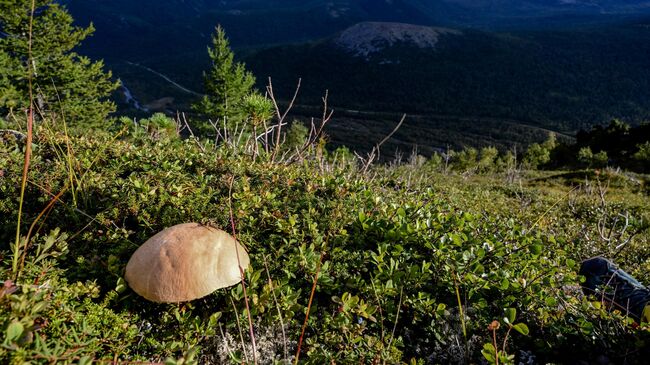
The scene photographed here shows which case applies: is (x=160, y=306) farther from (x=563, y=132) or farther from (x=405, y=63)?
(x=405, y=63)

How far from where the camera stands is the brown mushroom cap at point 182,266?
261 cm

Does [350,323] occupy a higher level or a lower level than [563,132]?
higher

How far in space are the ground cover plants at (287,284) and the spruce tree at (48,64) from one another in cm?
2496

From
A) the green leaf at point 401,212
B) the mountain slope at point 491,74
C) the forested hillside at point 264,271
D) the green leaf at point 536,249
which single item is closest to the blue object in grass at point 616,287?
the forested hillside at point 264,271

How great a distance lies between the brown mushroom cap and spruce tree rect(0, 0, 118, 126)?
2611 centimetres

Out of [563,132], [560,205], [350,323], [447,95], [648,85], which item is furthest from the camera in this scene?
[447,95]

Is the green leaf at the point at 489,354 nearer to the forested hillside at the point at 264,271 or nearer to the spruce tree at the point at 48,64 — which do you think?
the forested hillside at the point at 264,271

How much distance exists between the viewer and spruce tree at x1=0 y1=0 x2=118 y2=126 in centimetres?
2391

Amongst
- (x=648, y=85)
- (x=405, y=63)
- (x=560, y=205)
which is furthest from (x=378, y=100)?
(x=560, y=205)

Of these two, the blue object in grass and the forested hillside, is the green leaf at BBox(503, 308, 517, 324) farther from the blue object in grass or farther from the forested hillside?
the blue object in grass

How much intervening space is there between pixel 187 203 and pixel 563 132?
390ft

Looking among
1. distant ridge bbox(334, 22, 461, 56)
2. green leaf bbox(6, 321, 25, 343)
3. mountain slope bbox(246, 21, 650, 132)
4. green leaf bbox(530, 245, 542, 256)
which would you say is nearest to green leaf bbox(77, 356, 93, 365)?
green leaf bbox(6, 321, 25, 343)

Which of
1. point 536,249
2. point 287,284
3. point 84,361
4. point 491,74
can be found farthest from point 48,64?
point 491,74

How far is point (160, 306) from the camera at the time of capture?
9.61 ft
